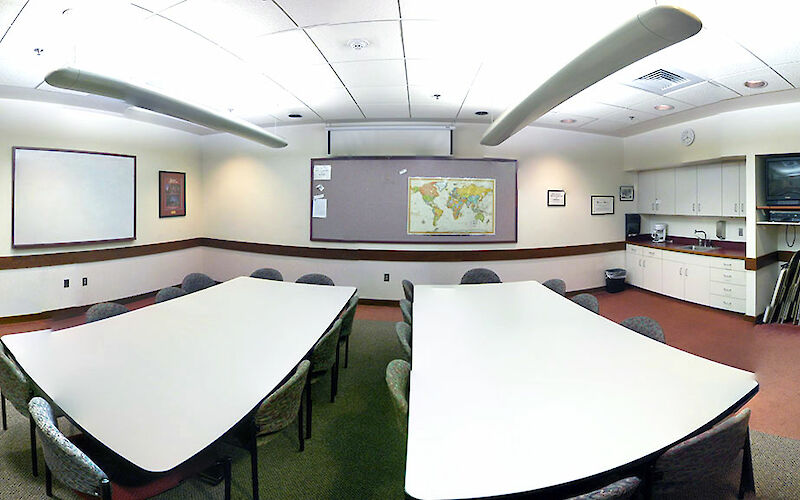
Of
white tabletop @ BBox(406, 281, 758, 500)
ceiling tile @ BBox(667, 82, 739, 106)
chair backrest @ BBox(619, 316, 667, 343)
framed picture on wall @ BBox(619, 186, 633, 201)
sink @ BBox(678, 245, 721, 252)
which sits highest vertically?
ceiling tile @ BBox(667, 82, 739, 106)

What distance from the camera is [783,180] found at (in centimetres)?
427

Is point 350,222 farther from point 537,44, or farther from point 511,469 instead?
point 511,469

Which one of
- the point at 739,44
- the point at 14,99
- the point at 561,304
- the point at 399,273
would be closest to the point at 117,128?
the point at 14,99

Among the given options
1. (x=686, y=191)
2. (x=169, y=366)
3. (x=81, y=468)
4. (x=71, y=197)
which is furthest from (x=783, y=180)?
(x=71, y=197)

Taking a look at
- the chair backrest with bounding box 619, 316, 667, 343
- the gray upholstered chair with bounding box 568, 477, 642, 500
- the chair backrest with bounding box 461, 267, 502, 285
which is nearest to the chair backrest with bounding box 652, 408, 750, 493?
the gray upholstered chair with bounding box 568, 477, 642, 500

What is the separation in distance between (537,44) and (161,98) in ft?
9.36

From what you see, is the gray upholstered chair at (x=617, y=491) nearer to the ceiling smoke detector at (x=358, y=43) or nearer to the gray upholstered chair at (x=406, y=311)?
the gray upholstered chair at (x=406, y=311)

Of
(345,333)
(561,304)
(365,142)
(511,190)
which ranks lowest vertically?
(345,333)

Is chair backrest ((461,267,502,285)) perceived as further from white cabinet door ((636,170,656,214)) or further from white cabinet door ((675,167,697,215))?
white cabinet door ((636,170,656,214))

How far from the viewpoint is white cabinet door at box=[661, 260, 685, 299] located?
17.4ft

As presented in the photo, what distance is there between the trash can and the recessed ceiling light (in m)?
3.06

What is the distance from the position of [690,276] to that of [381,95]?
16.3ft

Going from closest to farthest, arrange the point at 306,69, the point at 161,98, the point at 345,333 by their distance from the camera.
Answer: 1. the point at 161,98
2. the point at 345,333
3. the point at 306,69

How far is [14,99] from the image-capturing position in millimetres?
4164
